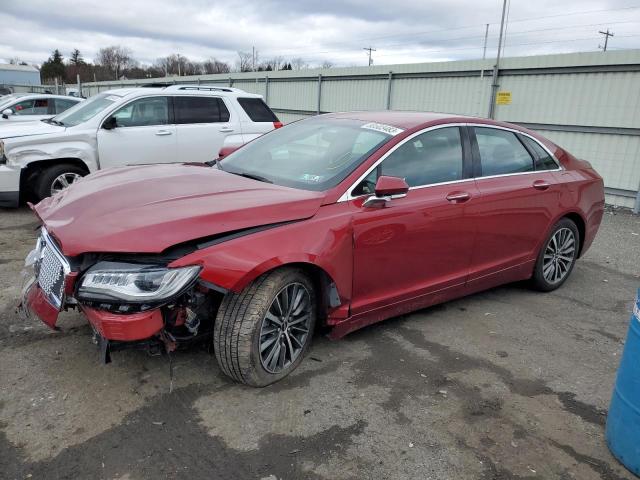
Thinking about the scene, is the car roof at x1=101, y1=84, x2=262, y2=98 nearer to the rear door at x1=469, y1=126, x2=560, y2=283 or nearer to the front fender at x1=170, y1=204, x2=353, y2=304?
the rear door at x1=469, y1=126, x2=560, y2=283

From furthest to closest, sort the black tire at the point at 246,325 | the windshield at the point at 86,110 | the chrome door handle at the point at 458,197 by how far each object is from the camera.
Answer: the windshield at the point at 86,110
the chrome door handle at the point at 458,197
the black tire at the point at 246,325

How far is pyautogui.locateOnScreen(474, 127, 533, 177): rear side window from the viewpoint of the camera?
4.24 metres

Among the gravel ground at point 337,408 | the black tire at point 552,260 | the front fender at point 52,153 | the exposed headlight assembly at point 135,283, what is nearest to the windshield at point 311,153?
the exposed headlight assembly at point 135,283

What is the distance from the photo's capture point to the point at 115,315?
2.62 meters

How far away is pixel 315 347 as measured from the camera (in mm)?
3688

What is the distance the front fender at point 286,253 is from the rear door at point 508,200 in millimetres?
1297

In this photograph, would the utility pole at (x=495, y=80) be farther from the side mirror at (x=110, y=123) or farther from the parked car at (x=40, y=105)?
the parked car at (x=40, y=105)

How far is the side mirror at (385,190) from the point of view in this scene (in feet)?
10.7

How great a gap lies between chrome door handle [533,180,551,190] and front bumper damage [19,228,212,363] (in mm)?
3082

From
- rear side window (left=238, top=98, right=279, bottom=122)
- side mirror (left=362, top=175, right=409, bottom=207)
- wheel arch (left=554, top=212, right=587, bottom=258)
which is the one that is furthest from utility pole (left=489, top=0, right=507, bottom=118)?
side mirror (left=362, top=175, right=409, bottom=207)

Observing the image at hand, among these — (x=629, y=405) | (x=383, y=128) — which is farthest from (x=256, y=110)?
(x=629, y=405)

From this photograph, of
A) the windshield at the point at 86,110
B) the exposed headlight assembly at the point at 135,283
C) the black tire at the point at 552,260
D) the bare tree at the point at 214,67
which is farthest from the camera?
the bare tree at the point at 214,67

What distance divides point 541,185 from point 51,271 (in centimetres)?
390

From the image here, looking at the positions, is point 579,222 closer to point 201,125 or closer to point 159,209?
point 159,209
